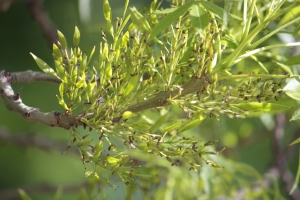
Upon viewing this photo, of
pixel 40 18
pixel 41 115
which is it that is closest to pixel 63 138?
pixel 40 18

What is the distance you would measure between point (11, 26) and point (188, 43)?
2.15 ft

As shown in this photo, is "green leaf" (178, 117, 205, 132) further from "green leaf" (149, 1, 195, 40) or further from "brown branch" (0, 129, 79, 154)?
"brown branch" (0, 129, 79, 154)

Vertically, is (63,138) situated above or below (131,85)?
below

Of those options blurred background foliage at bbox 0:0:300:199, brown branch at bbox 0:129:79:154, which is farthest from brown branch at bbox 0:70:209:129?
brown branch at bbox 0:129:79:154

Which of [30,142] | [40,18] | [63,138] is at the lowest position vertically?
[63,138]

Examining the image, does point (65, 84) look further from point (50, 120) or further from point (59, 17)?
point (59, 17)

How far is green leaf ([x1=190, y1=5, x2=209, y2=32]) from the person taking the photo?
1.06 ft

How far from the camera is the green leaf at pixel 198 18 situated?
0.32m

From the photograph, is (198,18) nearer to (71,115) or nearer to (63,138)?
(71,115)

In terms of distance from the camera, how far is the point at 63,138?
41.7 inches

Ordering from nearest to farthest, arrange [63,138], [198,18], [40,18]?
[198,18], [40,18], [63,138]

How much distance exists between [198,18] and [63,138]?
0.77m

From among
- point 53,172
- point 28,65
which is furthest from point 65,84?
point 53,172

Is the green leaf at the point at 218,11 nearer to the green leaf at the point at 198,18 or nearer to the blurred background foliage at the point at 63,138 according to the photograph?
the green leaf at the point at 198,18
